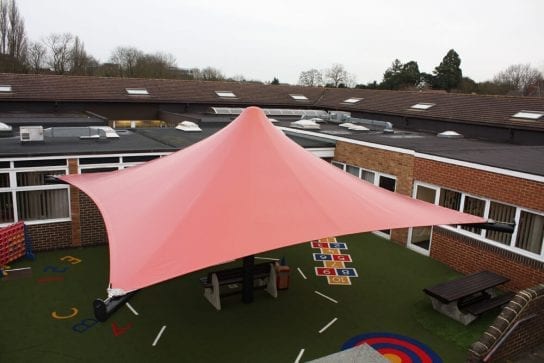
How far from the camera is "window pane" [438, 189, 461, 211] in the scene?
964 cm

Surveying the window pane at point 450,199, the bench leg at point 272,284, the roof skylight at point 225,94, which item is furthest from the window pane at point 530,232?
the roof skylight at point 225,94

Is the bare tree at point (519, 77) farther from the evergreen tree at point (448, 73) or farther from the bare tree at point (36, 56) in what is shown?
the bare tree at point (36, 56)

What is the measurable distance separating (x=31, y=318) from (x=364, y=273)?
6.15 metres

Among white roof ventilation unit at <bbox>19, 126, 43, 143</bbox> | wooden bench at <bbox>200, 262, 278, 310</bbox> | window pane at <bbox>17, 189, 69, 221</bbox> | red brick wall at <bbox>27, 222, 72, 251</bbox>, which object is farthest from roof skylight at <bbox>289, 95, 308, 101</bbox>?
wooden bench at <bbox>200, 262, 278, 310</bbox>

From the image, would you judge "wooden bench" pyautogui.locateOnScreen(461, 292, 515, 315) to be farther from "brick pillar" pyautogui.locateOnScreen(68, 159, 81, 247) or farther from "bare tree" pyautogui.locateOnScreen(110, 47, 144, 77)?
"bare tree" pyautogui.locateOnScreen(110, 47, 144, 77)

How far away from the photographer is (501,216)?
8.75 meters

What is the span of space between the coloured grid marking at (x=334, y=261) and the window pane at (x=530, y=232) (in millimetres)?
3209

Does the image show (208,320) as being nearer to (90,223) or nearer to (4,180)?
(90,223)

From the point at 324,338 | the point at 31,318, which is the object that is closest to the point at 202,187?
the point at 324,338

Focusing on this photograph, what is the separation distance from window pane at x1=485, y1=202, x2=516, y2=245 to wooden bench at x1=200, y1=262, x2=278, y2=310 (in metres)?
4.64

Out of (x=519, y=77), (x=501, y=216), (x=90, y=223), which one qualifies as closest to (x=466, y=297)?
(x=501, y=216)

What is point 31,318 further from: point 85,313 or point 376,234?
point 376,234

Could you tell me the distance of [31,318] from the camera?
6.78m

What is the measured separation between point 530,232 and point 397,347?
12.3 ft
